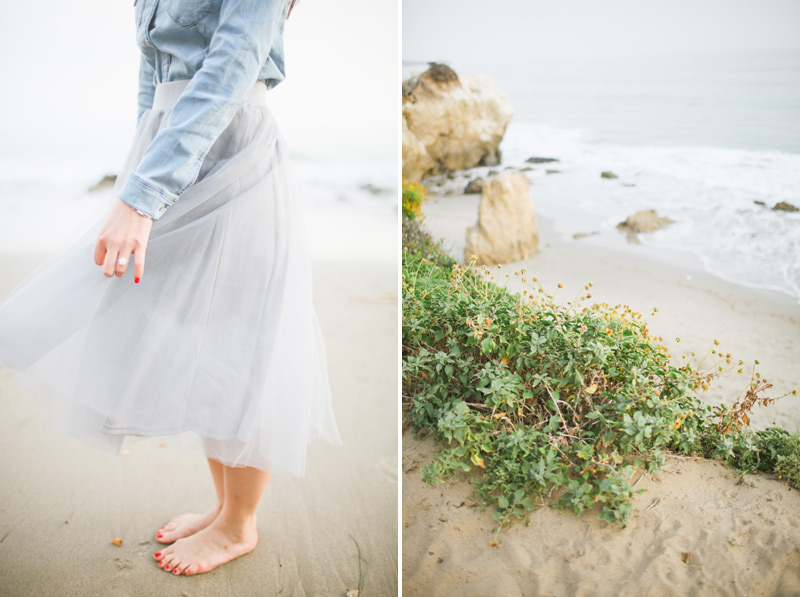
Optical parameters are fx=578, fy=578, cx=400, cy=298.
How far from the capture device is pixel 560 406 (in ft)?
5.62

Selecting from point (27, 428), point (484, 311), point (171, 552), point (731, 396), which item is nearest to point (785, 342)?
point (731, 396)

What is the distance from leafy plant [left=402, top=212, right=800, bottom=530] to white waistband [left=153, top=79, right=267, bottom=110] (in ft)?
2.92

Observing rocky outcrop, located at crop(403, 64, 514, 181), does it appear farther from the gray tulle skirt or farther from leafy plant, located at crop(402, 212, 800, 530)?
the gray tulle skirt

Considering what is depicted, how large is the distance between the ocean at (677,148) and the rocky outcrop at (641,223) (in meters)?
0.02

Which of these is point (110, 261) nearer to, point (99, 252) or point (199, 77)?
point (99, 252)

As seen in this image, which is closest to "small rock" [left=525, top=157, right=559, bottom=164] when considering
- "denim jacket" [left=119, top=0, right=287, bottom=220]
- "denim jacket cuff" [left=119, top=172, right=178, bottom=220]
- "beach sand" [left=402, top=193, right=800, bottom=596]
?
"beach sand" [left=402, top=193, right=800, bottom=596]

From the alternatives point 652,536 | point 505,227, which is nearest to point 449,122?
point 505,227

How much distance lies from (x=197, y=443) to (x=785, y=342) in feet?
5.95

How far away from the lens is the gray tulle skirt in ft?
3.89

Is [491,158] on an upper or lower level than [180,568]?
upper

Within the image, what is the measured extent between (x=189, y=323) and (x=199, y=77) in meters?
0.49

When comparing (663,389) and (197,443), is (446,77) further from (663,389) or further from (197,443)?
(197,443)

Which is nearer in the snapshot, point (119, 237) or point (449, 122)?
point (119, 237)

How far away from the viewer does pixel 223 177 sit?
1213mm
